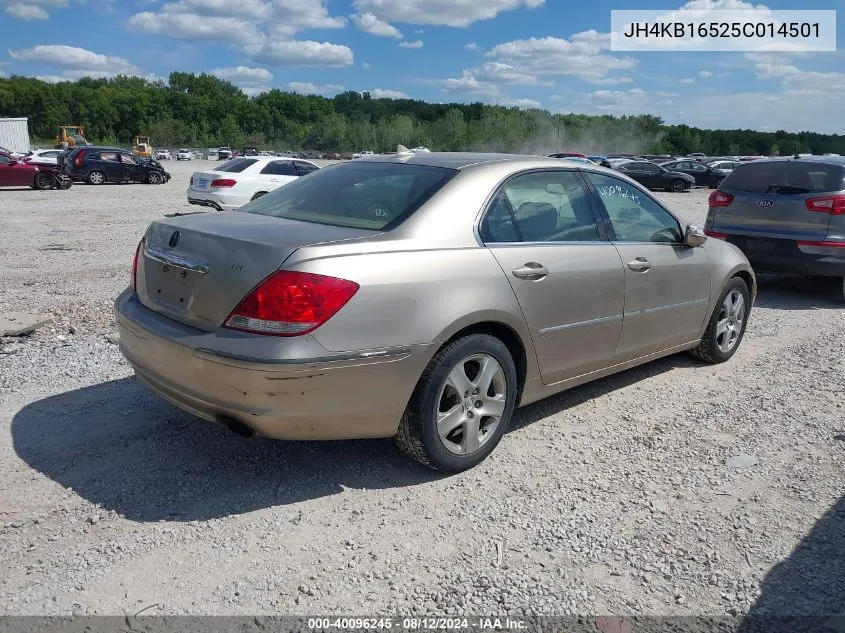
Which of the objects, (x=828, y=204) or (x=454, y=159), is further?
(x=828, y=204)

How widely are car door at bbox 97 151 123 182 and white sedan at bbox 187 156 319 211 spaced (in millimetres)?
13768

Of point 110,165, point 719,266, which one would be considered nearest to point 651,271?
point 719,266

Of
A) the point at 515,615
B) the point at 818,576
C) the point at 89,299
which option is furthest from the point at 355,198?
the point at 89,299

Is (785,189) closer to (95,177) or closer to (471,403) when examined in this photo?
(471,403)

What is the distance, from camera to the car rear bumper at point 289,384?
9.97ft

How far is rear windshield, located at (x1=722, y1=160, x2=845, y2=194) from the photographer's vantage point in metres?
8.04

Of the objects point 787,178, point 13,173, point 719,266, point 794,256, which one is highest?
point 13,173

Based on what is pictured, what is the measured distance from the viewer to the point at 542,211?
4.14m

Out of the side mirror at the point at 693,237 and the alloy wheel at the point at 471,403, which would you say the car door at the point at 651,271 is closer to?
the side mirror at the point at 693,237

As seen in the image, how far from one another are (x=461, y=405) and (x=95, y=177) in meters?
28.5

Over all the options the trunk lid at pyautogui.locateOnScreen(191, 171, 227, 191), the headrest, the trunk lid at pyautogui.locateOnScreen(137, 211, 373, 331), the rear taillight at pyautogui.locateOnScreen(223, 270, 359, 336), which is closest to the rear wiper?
the headrest

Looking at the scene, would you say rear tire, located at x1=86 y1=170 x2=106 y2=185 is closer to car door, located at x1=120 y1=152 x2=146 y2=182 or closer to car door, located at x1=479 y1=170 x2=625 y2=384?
car door, located at x1=120 y1=152 x2=146 y2=182

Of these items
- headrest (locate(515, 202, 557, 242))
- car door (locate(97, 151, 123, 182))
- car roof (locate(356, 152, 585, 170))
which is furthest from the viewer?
car door (locate(97, 151, 123, 182))

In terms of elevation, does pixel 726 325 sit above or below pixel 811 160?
below
